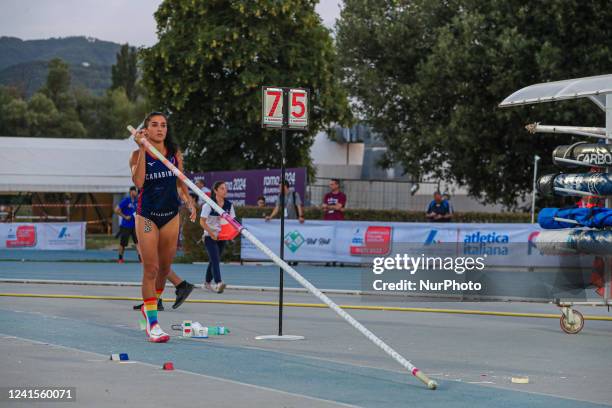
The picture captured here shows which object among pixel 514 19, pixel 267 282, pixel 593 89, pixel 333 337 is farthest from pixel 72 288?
pixel 514 19

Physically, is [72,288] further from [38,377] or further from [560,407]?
[560,407]

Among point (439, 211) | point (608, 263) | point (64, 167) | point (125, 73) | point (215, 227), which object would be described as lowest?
point (608, 263)

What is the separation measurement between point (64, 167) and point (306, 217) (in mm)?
23163

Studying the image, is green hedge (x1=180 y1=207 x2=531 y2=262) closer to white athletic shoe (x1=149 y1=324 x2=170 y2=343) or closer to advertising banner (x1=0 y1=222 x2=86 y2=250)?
advertising banner (x1=0 y1=222 x2=86 y2=250)

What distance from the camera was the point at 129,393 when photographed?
7340mm

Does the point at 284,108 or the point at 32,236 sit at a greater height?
the point at 284,108

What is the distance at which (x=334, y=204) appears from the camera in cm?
2742

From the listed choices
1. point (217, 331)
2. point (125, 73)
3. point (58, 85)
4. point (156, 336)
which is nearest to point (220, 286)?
point (217, 331)

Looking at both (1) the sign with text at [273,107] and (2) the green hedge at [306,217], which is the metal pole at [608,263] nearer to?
(1) the sign with text at [273,107]

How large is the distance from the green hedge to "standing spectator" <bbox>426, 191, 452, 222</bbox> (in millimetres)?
2439

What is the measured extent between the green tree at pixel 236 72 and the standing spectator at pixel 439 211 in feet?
54.9

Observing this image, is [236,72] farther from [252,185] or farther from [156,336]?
[156,336]

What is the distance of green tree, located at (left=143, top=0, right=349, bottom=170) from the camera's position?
45.1 metres

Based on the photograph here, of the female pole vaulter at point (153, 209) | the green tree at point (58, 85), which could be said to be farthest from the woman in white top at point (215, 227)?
the green tree at point (58, 85)
